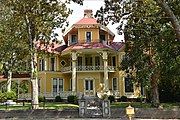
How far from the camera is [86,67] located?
40.6 metres

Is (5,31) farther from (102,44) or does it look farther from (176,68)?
(176,68)

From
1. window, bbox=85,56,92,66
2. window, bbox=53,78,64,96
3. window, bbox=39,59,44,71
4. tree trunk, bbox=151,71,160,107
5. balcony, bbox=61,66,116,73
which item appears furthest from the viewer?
window, bbox=85,56,92,66

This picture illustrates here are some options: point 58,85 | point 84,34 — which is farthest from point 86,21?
point 58,85

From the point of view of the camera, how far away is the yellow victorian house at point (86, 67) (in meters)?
39.3

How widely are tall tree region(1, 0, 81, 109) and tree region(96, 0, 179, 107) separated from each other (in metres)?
3.91

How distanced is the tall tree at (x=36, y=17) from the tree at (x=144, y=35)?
12.8 ft

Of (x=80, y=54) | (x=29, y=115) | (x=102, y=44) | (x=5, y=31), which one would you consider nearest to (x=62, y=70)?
(x=80, y=54)

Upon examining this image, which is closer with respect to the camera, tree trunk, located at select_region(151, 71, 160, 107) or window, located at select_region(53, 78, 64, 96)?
tree trunk, located at select_region(151, 71, 160, 107)

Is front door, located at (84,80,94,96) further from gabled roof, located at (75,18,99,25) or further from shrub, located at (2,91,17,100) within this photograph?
shrub, located at (2,91,17,100)

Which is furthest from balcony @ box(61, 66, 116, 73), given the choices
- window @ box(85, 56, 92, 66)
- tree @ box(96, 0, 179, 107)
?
tree @ box(96, 0, 179, 107)

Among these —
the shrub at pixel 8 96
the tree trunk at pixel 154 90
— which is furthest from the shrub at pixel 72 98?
the tree trunk at pixel 154 90

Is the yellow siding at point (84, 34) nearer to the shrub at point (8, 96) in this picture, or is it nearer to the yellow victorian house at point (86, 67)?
the yellow victorian house at point (86, 67)

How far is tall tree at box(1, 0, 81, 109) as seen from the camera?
22.3 metres

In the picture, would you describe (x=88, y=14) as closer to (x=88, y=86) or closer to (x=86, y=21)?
(x=86, y=21)
